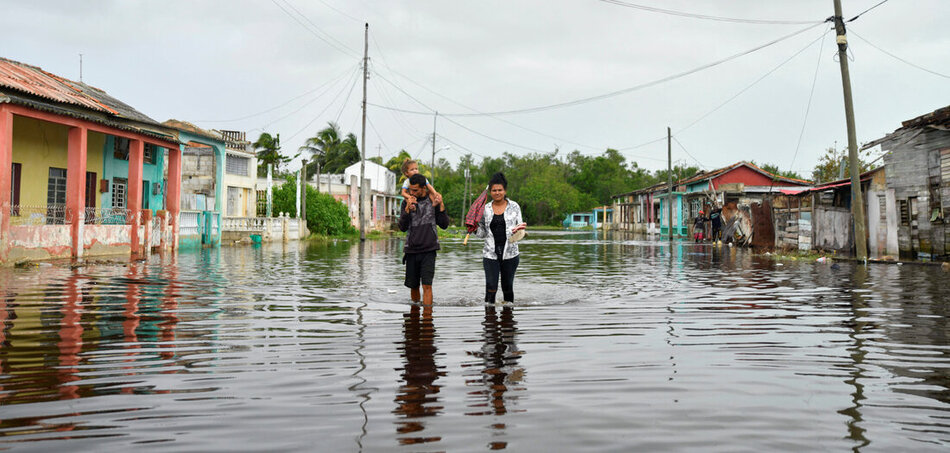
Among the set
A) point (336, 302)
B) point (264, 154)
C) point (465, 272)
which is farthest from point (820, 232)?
point (264, 154)

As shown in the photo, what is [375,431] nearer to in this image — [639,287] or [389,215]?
[639,287]

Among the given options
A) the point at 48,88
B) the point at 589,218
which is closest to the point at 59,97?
the point at 48,88

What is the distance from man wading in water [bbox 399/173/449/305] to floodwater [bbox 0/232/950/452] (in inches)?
19.2

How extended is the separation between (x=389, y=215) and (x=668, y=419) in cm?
5978

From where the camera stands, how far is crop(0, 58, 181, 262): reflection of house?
16469 mm

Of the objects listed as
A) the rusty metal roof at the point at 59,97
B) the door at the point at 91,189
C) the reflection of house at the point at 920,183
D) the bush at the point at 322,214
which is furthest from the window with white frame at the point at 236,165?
the reflection of house at the point at 920,183

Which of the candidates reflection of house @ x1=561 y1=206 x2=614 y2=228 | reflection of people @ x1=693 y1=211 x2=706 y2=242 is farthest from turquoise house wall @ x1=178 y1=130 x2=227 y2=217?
reflection of house @ x1=561 y1=206 x2=614 y2=228

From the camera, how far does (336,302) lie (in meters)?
9.37

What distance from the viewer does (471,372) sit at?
4.73 meters

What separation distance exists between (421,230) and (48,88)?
15822 millimetres

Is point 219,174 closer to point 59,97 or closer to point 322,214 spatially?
point 322,214

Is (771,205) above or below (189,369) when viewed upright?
above

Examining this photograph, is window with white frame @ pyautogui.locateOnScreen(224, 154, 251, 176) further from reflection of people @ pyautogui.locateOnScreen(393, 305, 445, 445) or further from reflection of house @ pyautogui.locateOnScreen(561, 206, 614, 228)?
reflection of house @ pyautogui.locateOnScreen(561, 206, 614, 228)

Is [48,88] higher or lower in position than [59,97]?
higher
